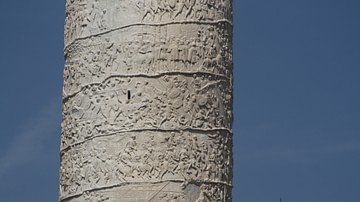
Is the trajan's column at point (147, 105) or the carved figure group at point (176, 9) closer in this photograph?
the trajan's column at point (147, 105)

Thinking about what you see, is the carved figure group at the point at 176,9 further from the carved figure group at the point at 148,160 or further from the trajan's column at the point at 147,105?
the carved figure group at the point at 148,160

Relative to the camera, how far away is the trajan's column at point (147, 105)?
590 cm

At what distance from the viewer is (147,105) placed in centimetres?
595

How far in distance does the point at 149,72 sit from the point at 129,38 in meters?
0.23

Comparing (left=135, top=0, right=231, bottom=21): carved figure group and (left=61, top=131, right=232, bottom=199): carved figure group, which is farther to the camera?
(left=135, top=0, right=231, bottom=21): carved figure group

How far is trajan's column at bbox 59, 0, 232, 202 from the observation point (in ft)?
19.4

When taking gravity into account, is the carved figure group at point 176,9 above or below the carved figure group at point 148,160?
above

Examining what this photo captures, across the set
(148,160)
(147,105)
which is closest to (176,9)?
(147,105)

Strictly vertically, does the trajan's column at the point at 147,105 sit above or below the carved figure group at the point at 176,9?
below

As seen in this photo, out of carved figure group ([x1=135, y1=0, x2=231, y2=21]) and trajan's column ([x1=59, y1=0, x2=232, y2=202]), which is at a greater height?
carved figure group ([x1=135, y1=0, x2=231, y2=21])

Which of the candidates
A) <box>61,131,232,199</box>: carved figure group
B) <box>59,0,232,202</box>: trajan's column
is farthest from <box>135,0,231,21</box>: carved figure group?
<box>61,131,232,199</box>: carved figure group

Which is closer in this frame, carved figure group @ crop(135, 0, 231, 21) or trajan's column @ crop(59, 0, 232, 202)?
trajan's column @ crop(59, 0, 232, 202)

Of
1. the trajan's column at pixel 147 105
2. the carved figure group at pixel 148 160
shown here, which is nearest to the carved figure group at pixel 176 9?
the trajan's column at pixel 147 105

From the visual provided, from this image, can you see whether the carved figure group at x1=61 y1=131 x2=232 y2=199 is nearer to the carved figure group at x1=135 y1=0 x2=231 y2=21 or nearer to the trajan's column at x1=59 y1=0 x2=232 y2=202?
the trajan's column at x1=59 y1=0 x2=232 y2=202
